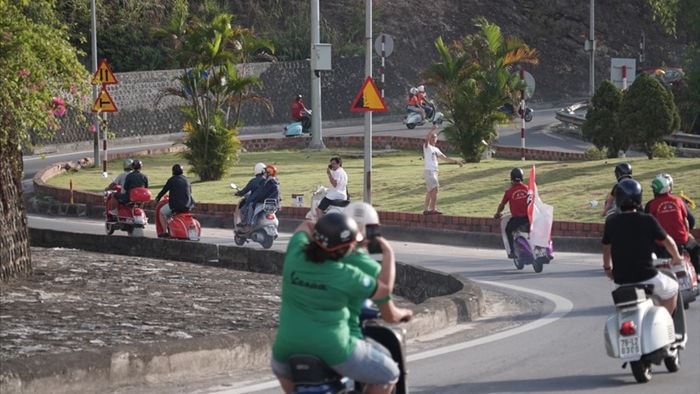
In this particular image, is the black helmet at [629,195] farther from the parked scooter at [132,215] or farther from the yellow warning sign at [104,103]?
the yellow warning sign at [104,103]

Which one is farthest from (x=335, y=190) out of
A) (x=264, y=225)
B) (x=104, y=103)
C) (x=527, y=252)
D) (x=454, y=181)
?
(x=104, y=103)

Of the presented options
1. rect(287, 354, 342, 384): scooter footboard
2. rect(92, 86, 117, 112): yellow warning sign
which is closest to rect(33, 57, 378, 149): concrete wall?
rect(92, 86, 117, 112): yellow warning sign

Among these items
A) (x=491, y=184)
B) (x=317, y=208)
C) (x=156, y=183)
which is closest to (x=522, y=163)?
(x=491, y=184)

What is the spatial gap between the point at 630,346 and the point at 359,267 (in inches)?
155

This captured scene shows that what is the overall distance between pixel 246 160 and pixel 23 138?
80.1 feet

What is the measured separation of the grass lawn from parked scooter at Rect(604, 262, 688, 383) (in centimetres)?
1356

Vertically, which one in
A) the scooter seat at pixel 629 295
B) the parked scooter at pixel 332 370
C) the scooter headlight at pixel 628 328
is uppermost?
the parked scooter at pixel 332 370

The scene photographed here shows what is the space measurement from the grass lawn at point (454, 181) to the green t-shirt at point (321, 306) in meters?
17.6

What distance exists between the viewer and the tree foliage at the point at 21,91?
1572 centimetres

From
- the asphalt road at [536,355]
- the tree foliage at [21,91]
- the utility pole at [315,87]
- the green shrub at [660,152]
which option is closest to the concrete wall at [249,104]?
Answer: the utility pole at [315,87]

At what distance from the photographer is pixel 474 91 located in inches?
1437

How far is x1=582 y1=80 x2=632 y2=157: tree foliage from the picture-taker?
→ 114 ft

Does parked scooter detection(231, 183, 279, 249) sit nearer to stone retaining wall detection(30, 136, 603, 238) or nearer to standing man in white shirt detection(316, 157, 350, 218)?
standing man in white shirt detection(316, 157, 350, 218)

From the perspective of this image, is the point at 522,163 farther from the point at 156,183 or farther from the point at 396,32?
the point at 396,32
